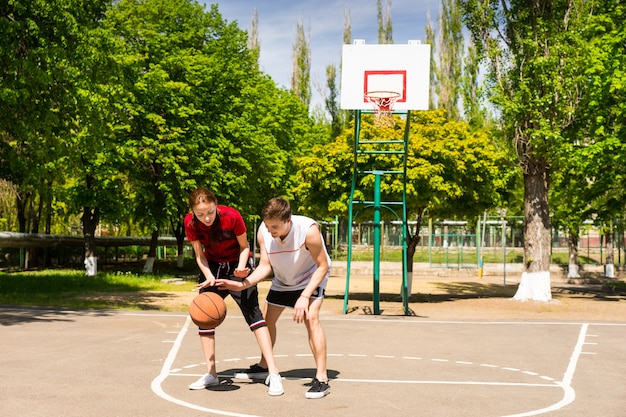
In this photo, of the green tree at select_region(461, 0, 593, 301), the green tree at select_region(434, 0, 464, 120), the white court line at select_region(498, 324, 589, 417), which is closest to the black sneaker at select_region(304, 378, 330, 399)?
the white court line at select_region(498, 324, 589, 417)

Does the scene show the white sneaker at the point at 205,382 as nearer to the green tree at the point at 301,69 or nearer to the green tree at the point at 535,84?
the green tree at the point at 535,84

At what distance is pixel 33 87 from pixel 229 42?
18.7 meters

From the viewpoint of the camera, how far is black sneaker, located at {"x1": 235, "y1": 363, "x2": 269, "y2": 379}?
27.3 feet

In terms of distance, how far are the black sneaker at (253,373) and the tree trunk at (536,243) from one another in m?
17.6

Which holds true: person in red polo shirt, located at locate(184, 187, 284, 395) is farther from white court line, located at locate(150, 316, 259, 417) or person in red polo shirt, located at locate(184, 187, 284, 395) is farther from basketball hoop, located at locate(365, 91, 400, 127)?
basketball hoop, located at locate(365, 91, 400, 127)

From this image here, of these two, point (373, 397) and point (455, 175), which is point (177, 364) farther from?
point (455, 175)

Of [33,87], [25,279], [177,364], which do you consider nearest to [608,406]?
[177,364]

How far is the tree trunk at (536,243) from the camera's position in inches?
970

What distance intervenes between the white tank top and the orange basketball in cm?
58

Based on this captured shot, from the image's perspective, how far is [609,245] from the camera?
4278 cm

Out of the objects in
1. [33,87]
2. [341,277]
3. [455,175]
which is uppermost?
[33,87]

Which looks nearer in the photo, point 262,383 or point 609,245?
point 262,383

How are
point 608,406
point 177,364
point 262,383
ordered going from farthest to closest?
point 177,364 < point 262,383 < point 608,406

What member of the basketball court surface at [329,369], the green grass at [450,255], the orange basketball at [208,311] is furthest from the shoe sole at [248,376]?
the green grass at [450,255]
